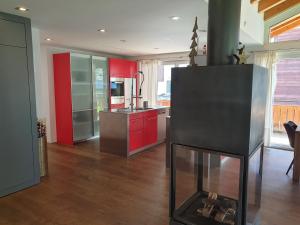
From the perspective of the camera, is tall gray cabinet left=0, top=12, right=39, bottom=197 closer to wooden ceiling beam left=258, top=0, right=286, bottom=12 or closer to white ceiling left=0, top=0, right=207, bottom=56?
white ceiling left=0, top=0, right=207, bottom=56

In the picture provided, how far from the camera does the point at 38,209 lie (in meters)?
2.66

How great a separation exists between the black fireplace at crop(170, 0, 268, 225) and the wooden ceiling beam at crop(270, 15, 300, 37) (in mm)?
3769

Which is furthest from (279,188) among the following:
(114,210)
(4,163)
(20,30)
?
(20,30)

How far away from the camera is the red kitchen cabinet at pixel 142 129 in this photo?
462 centimetres

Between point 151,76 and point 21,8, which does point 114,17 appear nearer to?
point 21,8

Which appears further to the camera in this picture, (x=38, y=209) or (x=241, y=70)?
(x=38, y=209)

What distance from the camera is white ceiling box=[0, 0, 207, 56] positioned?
2486 mm

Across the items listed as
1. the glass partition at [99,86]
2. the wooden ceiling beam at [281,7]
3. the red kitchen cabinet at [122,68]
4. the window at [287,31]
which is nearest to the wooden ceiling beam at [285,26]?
the window at [287,31]

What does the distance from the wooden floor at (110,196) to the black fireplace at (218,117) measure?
0.52m

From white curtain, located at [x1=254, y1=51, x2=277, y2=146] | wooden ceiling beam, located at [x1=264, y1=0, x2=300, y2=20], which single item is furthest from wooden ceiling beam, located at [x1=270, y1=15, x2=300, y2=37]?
wooden ceiling beam, located at [x1=264, y1=0, x2=300, y2=20]

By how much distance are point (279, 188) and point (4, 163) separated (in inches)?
149

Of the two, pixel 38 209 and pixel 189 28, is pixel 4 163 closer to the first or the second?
pixel 38 209

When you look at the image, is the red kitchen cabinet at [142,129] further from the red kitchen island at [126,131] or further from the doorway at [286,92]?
the doorway at [286,92]

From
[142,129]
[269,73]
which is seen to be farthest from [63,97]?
[269,73]
